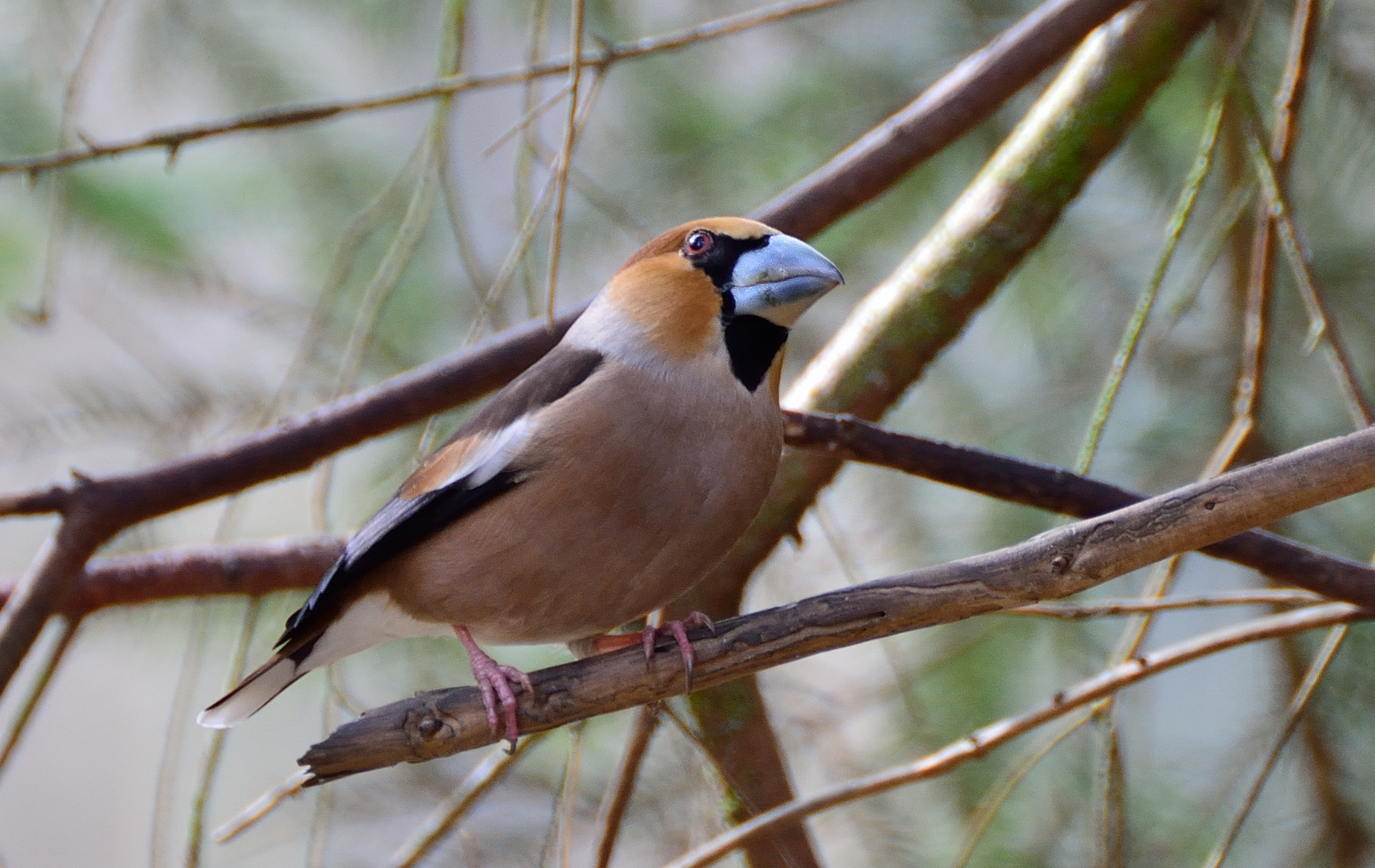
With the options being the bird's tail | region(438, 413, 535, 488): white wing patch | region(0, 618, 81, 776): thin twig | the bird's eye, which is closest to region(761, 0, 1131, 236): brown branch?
the bird's eye

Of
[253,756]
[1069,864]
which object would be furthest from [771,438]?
[253,756]

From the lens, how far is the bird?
168 cm

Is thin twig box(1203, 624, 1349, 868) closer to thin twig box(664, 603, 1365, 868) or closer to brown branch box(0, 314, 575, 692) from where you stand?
thin twig box(664, 603, 1365, 868)

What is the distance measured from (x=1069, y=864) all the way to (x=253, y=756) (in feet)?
7.98

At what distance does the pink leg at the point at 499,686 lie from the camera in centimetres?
151

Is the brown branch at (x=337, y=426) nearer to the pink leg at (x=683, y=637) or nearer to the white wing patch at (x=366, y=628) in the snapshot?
the white wing patch at (x=366, y=628)

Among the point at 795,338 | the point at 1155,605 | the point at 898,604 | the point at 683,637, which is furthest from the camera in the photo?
the point at 795,338

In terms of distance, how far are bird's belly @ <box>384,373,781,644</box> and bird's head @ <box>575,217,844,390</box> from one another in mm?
139

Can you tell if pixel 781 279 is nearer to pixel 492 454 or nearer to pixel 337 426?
pixel 492 454

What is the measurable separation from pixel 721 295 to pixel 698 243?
0.31 feet

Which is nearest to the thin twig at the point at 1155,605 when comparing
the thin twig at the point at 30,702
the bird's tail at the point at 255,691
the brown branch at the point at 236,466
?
the brown branch at the point at 236,466

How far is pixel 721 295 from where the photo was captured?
185 cm

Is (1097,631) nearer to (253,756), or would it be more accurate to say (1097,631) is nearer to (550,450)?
(550,450)

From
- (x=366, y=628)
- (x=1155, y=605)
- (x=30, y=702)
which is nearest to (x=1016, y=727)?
(x=1155, y=605)
